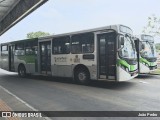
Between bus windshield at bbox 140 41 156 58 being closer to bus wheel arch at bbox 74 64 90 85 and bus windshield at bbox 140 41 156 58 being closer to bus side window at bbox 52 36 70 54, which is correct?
bus wheel arch at bbox 74 64 90 85

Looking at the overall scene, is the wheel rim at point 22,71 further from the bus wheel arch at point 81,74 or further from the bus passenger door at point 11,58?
the bus wheel arch at point 81,74

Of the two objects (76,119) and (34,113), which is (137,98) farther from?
(34,113)

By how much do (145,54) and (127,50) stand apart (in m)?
4.87

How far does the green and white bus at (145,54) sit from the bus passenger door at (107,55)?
4.84m

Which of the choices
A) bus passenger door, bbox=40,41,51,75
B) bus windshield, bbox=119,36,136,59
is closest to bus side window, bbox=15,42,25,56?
bus passenger door, bbox=40,41,51,75

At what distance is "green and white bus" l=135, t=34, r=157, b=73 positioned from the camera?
16578 mm

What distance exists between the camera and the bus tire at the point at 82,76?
532 inches

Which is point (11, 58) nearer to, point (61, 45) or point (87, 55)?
point (61, 45)

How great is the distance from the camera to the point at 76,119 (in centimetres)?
689

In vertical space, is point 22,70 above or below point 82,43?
below

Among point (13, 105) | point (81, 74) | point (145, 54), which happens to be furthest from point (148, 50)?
point (13, 105)

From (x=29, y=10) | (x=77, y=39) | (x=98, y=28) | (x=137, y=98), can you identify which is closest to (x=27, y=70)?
(x=29, y=10)

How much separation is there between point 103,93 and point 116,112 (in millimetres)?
3401

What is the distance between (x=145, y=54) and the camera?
A: 1684 cm
